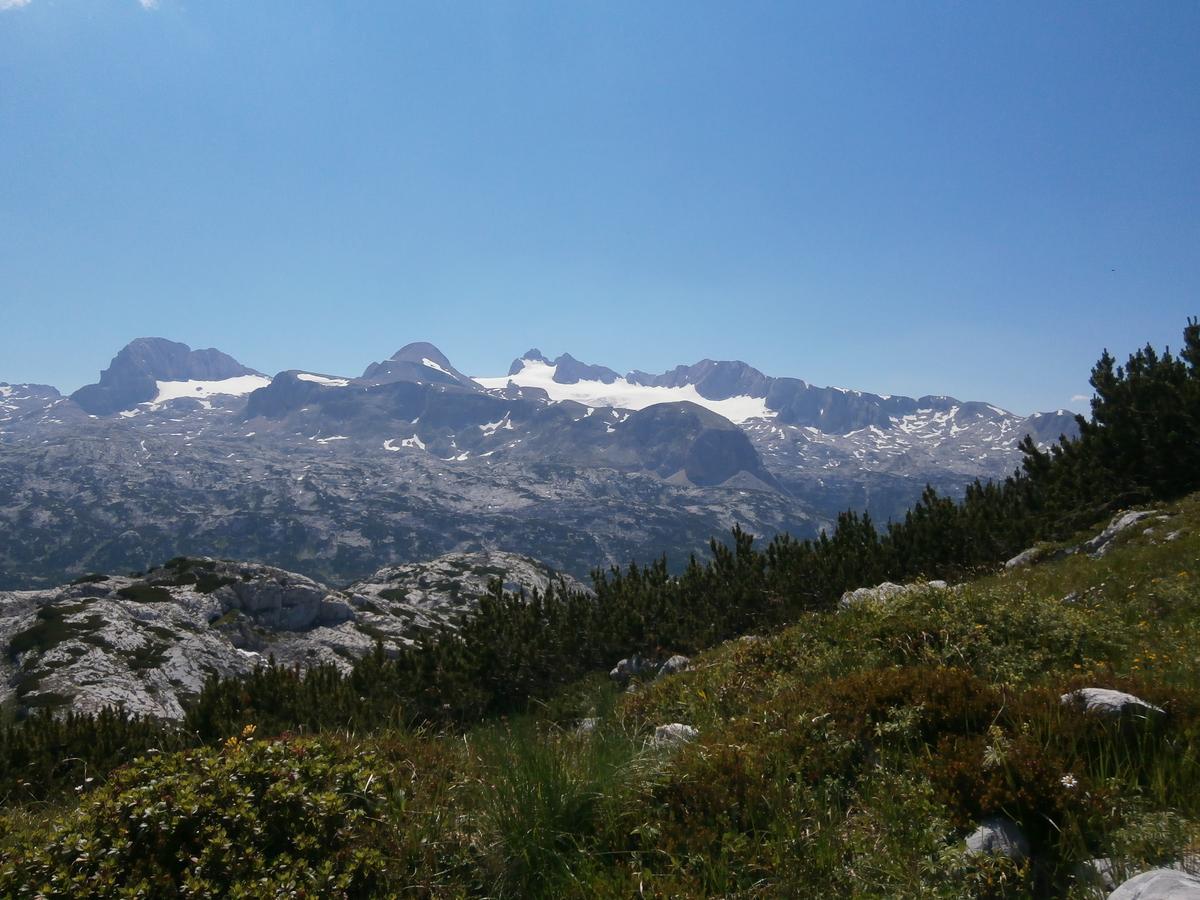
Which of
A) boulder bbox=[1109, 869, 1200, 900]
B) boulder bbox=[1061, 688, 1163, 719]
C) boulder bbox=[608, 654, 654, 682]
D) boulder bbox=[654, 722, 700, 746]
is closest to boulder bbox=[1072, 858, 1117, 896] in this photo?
boulder bbox=[1109, 869, 1200, 900]

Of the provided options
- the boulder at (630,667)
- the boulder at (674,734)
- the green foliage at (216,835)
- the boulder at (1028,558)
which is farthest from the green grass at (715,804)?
the boulder at (630,667)

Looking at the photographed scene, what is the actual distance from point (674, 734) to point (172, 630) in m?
121

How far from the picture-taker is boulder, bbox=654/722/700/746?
7.16 meters

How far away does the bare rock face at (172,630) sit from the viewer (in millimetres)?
82875

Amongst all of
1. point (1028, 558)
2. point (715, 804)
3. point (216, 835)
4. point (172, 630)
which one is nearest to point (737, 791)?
point (715, 804)

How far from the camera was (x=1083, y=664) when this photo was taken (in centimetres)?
899

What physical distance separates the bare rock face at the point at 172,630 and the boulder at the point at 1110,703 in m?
53.4

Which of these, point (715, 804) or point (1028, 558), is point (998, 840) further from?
point (1028, 558)

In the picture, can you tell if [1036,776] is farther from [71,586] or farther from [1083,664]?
[71,586]

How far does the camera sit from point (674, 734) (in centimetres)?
805

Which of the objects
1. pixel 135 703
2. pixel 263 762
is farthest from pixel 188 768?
pixel 135 703

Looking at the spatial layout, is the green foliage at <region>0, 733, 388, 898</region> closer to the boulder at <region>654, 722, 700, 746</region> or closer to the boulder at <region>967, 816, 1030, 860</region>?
the boulder at <region>654, 722, 700, 746</region>

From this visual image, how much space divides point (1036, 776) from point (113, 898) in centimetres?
676

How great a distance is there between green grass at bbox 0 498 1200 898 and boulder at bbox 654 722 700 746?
0.31 meters
